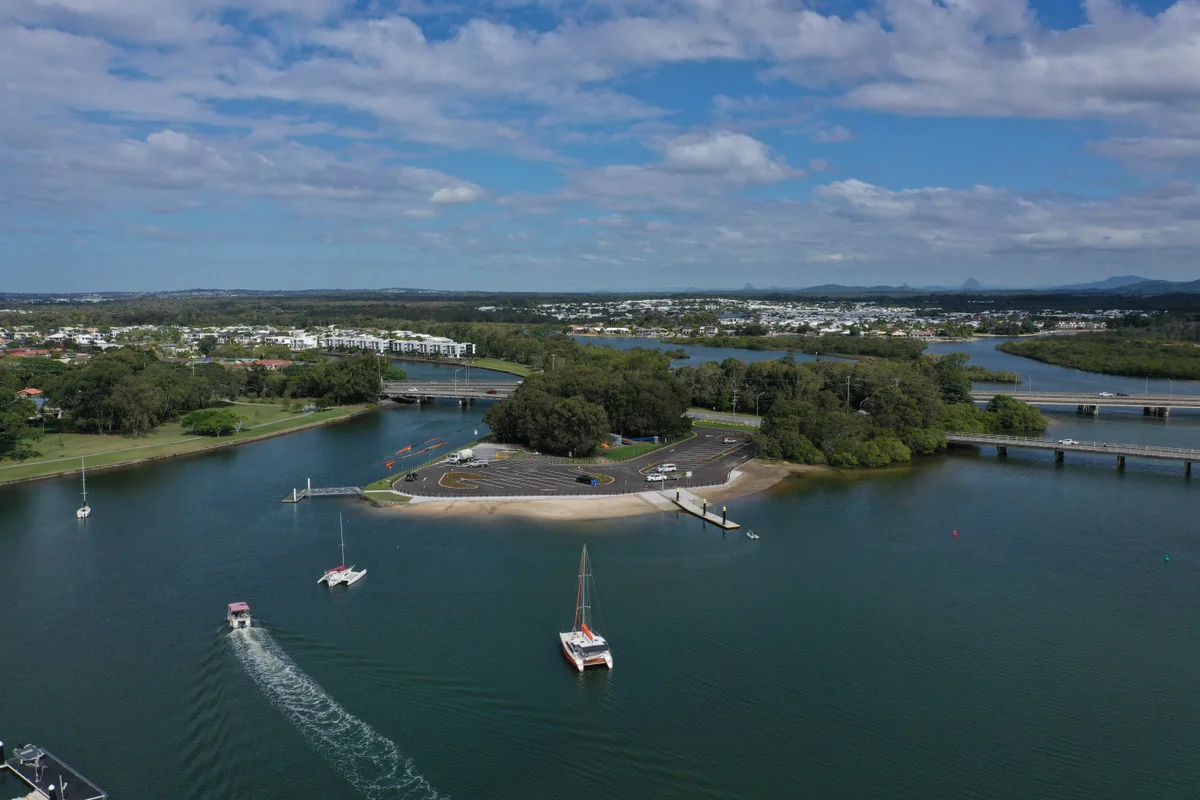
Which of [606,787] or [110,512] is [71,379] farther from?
[606,787]

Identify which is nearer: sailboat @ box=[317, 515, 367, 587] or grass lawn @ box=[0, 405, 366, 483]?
sailboat @ box=[317, 515, 367, 587]

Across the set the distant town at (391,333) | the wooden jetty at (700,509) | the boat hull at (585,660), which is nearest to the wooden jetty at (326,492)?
the wooden jetty at (700,509)

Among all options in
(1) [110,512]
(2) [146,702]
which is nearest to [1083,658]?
(2) [146,702]

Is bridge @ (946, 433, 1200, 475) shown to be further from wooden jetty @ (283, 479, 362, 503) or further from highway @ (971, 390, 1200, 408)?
wooden jetty @ (283, 479, 362, 503)

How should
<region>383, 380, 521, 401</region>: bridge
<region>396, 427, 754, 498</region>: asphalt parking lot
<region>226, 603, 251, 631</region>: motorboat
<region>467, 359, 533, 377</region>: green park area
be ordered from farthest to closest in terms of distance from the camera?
<region>467, 359, 533, 377</region>: green park area → <region>383, 380, 521, 401</region>: bridge → <region>396, 427, 754, 498</region>: asphalt parking lot → <region>226, 603, 251, 631</region>: motorboat


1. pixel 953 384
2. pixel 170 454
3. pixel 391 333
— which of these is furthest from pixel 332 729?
pixel 391 333

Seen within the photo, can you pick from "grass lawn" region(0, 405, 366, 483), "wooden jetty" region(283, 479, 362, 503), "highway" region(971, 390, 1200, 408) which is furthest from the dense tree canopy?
"highway" region(971, 390, 1200, 408)

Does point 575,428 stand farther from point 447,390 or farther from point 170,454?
point 447,390
